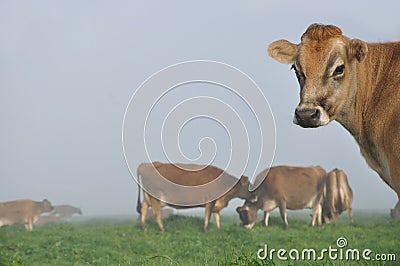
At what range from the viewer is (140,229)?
5.96 meters

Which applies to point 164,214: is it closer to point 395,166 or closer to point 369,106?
point 369,106

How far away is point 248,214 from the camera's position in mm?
6316

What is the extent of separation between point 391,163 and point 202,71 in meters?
2.97

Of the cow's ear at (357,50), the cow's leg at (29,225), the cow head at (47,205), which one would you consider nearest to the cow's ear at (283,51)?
the cow's ear at (357,50)

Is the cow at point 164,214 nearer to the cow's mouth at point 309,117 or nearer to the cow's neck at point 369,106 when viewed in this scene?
the cow's neck at point 369,106

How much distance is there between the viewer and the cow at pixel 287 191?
643 centimetres

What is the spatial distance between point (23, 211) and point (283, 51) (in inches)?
160

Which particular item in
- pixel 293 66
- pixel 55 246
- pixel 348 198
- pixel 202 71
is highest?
pixel 202 71

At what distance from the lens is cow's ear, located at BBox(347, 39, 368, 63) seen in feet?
9.76

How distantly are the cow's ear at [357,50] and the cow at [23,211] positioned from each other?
4.02m

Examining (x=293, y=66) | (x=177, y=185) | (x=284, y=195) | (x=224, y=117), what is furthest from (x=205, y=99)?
(x=293, y=66)

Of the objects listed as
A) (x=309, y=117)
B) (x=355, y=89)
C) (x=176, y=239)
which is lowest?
(x=176, y=239)

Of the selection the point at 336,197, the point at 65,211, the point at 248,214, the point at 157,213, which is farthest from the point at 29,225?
the point at 336,197

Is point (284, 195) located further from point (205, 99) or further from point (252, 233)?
point (205, 99)
